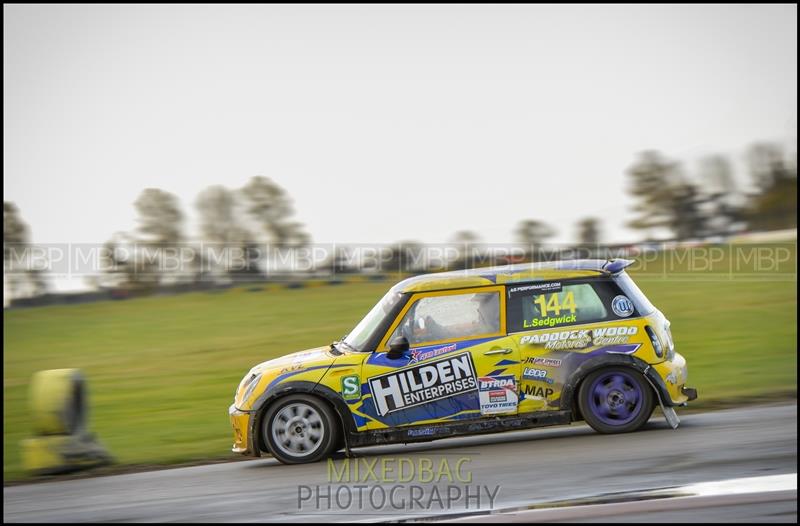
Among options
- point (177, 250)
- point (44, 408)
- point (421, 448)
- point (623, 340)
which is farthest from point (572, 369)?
point (177, 250)

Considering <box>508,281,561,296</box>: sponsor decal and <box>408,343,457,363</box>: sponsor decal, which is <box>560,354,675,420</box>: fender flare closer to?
<box>508,281,561,296</box>: sponsor decal

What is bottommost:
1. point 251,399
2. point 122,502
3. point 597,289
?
point 122,502

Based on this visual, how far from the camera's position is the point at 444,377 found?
841 centimetres

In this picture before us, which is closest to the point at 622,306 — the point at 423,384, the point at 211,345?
the point at 423,384

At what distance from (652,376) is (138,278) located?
2664 cm

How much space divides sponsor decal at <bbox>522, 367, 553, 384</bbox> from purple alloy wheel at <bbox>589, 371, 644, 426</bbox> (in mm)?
415

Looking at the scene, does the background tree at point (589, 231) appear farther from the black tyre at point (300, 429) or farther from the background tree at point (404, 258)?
the black tyre at point (300, 429)

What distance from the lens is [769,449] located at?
7617 millimetres

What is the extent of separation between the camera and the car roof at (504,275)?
8.77m

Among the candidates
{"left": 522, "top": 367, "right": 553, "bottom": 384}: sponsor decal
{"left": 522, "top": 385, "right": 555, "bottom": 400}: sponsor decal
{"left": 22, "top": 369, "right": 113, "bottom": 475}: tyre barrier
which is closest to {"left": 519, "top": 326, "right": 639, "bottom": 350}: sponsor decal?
→ {"left": 522, "top": 367, "right": 553, "bottom": 384}: sponsor decal

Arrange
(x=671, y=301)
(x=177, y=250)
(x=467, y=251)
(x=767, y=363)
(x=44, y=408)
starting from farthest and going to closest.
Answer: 1. (x=177, y=250)
2. (x=467, y=251)
3. (x=671, y=301)
4. (x=767, y=363)
5. (x=44, y=408)

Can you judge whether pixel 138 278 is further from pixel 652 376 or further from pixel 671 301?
pixel 652 376

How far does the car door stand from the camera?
839 centimetres

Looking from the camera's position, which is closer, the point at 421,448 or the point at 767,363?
the point at 421,448
